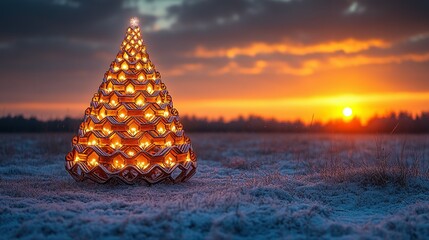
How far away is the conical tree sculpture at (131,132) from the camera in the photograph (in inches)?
332

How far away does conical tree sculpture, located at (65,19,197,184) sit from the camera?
332 inches

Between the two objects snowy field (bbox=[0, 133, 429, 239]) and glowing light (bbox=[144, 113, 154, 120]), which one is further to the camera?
glowing light (bbox=[144, 113, 154, 120])

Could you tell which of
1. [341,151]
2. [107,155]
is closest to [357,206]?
[107,155]

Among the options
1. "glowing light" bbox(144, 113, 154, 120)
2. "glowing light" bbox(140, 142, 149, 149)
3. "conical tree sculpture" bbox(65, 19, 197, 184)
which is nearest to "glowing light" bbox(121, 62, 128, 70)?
"conical tree sculpture" bbox(65, 19, 197, 184)

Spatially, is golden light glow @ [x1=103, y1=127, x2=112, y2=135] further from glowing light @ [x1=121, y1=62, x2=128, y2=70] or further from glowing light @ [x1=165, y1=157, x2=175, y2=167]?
glowing light @ [x1=121, y1=62, x2=128, y2=70]

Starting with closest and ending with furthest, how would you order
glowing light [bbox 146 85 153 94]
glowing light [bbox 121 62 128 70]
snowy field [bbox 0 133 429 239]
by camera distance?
snowy field [bbox 0 133 429 239]
glowing light [bbox 146 85 153 94]
glowing light [bbox 121 62 128 70]

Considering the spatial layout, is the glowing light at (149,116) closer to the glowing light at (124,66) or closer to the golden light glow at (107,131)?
the golden light glow at (107,131)

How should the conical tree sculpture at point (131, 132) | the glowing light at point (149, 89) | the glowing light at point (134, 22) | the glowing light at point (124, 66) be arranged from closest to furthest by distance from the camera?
the conical tree sculpture at point (131, 132), the glowing light at point (149, 89), the glowing light at point (124, 66), the glowing light at point (134, 22)

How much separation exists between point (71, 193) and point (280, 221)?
373 centimetres

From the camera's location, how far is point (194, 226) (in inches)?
233

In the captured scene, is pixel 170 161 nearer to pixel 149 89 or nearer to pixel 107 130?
pixel 107 130

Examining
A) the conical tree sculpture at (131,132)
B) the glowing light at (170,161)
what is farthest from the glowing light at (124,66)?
the glowing light at (170,161)

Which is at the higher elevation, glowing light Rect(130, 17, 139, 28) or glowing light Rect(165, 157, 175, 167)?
glowing light Rect(130, 17, 139, 28)

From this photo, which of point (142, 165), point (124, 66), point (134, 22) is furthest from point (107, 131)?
point (134, 22)
